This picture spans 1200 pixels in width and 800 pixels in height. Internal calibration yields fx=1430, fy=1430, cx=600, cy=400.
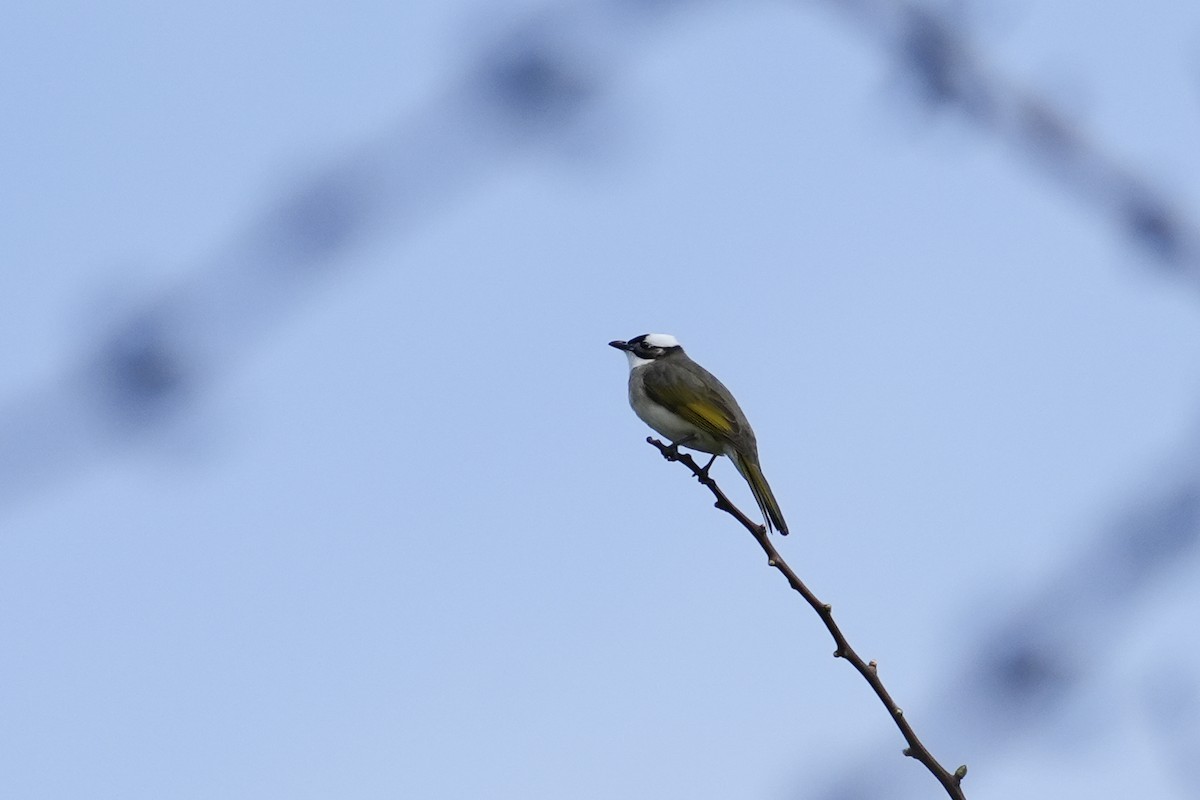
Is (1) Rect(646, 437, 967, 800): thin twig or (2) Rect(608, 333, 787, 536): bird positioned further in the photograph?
(2) Rect(608, 333, 787, 536): bird

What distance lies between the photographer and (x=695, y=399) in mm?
9727

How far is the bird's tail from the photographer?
8531mm

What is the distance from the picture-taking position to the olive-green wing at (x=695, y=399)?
948cm

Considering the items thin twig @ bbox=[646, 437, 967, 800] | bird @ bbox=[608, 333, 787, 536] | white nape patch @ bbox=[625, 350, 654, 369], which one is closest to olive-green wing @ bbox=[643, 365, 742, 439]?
bird @ bbox=[608, 333, 787, 536]

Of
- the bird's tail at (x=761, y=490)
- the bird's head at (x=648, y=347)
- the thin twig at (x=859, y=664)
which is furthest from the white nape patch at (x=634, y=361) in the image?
the thin twig at (x=859, y=664)

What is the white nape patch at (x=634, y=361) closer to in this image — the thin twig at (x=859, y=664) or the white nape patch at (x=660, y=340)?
the white nape patch at (x=660, y=340)

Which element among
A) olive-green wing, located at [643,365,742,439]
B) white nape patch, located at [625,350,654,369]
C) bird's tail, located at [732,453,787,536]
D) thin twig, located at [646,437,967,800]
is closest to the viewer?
thin twig, located at [646,437,967,800]

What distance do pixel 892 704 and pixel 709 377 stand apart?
6.96 metres

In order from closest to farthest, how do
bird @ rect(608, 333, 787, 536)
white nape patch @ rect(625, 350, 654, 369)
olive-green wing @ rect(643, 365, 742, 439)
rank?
bird @ rect(608, 333, 787, 536) → olive-green wing @ rect(643, 365, 742, 439) → white nape patch @ rect(625, 350, 654, 369)

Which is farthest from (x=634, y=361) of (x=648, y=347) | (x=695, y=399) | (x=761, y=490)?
(x=761, y=490)

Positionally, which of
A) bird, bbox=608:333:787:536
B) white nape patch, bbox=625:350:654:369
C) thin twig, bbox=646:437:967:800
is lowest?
thin twig, bbox=646:437:967:800

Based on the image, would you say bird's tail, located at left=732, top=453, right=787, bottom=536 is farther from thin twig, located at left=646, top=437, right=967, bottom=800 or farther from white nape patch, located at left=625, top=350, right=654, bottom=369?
thin twig, located at left=646, top=437, right=967, bottom=800

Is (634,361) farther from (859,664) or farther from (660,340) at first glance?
(859,664)

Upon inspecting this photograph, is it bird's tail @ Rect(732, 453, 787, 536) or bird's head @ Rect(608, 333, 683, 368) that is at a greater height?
bird's head @ Rect(608, 333, 683, 368)
